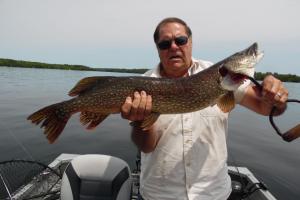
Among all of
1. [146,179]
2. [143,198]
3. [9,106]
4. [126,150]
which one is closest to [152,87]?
[146,179]

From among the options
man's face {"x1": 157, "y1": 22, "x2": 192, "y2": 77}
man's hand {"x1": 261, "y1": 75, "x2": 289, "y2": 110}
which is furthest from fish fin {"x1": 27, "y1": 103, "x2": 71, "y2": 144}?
man's hand {"x1": 261, "y1": 75, "x2": 289, "y2": 110}

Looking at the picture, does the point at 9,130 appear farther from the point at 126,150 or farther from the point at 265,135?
the point at 265,135

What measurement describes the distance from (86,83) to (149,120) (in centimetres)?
79

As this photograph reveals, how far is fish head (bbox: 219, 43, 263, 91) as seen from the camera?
292 centimetres

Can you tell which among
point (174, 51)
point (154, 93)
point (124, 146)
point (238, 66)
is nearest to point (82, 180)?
point (154, 93)

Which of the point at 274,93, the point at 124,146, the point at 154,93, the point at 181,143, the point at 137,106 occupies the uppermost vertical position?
the point at 274,93

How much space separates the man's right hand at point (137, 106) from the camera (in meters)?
2.93

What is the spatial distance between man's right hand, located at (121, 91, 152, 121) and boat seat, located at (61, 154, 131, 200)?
1.03 metres

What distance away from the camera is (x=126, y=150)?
10.0 meters

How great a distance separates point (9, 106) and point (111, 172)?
15257 millimetres

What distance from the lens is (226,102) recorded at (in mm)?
2910

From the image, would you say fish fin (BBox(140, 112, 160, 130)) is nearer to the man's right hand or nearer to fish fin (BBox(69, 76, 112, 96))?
the man's right hand

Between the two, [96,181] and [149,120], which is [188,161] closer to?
[149,120]

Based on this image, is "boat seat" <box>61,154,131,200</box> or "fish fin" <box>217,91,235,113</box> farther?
"boat seat" <box>61,154,131,200</box>
